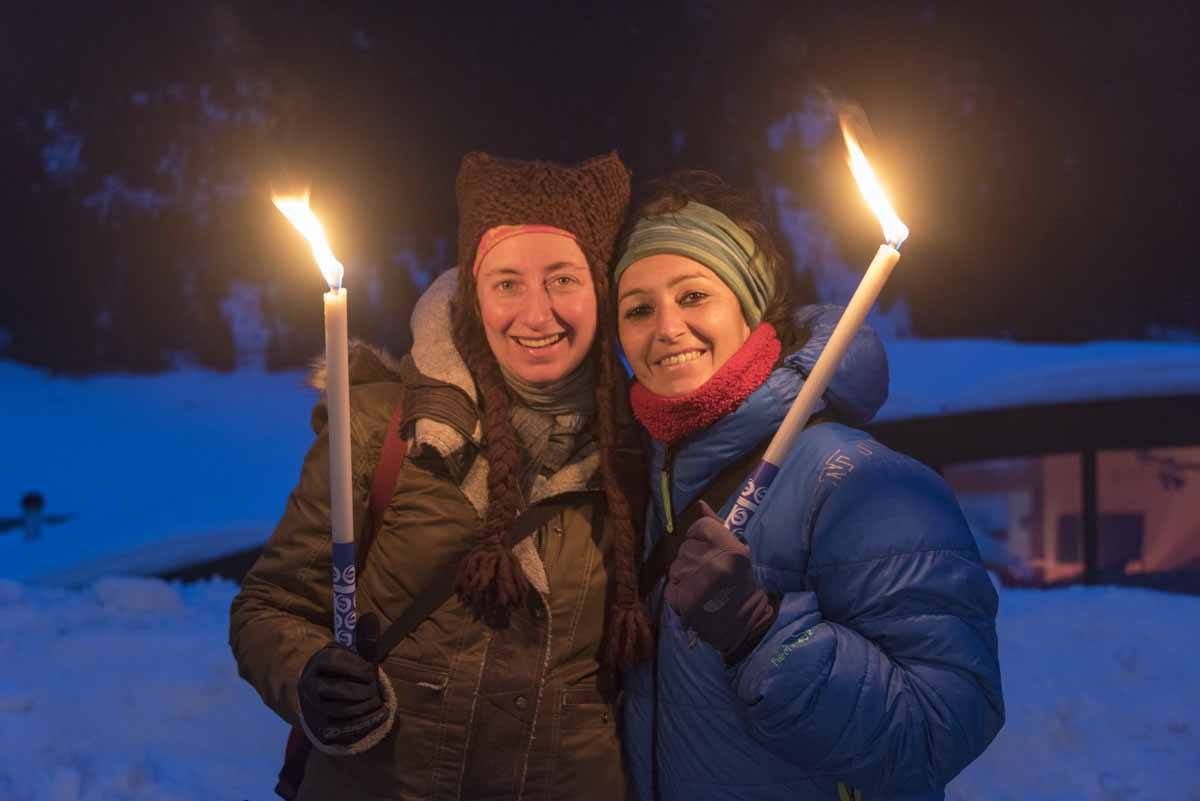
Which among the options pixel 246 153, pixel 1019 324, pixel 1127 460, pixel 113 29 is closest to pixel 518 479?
pixel 1127 460

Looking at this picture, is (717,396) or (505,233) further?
(505,233)

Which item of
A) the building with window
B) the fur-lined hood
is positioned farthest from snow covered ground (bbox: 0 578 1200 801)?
the fur-lined hood

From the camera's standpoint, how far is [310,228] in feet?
5.42

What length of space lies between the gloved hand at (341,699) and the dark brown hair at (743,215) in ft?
3.51

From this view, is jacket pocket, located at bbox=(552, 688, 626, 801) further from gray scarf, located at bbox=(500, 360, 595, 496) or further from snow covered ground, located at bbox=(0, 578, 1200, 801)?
snow covered ground, located at bbox=(0, 578, 1200, 801)

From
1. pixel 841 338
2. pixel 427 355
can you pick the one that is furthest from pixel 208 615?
pixel 841 338

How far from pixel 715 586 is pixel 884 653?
1.23 feet

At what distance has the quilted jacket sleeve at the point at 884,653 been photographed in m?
1.64

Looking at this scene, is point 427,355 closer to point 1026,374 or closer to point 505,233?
point 505,233

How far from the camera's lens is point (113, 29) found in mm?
6488

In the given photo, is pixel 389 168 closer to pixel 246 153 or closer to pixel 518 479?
pixel 246 153

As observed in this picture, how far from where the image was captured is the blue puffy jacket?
1.65m

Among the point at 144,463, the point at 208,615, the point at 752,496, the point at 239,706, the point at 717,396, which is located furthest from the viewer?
the point at 144,463

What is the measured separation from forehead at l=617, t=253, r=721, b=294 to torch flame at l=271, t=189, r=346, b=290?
0.72 metres
